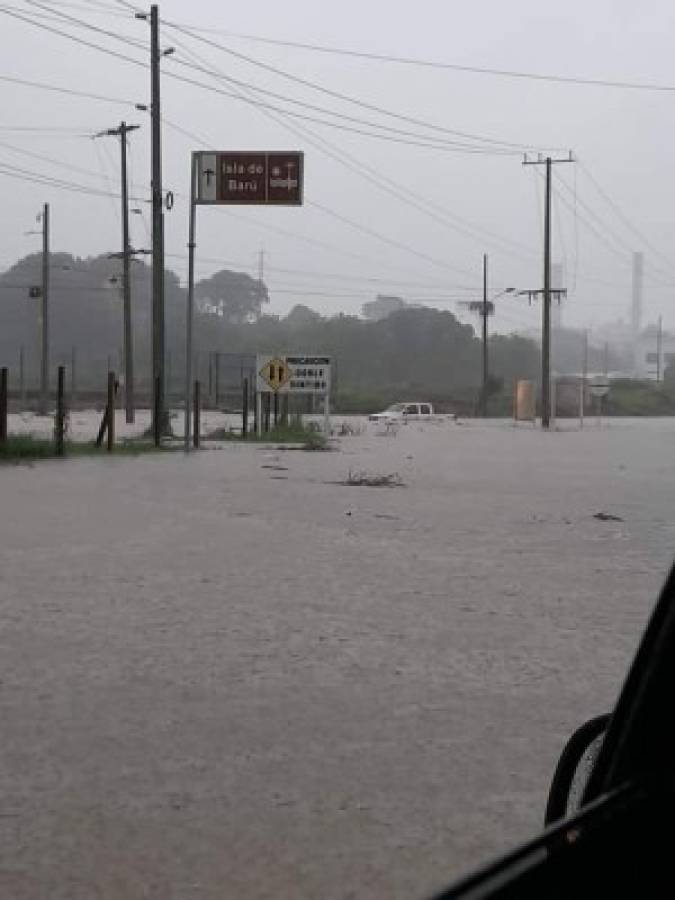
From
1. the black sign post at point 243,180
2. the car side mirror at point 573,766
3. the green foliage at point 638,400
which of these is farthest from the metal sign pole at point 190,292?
the green foliage at point 638,400

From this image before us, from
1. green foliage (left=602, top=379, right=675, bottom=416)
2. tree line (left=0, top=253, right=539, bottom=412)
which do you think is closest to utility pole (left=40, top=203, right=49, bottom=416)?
green foliage (left=602, top=379, right=675, bottom=416)

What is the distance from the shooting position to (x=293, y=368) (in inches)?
1190

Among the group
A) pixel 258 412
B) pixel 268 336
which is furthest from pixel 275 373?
pixel 268 336

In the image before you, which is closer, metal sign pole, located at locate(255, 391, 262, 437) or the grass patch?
the grass patch

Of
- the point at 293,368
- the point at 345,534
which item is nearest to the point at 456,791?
the point at 345,534

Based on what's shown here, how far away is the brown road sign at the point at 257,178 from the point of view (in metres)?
26.4

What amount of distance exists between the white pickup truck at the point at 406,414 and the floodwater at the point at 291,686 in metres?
40.2

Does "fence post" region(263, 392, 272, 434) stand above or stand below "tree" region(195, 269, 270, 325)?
below

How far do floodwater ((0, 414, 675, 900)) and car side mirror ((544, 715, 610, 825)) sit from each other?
1192 millimetres

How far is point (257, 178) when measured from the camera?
27031mm

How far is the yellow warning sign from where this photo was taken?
2941 cm

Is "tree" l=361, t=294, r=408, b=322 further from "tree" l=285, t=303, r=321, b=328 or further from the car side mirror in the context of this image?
the car side mirror

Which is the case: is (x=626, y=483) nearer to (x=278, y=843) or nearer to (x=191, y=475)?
(x=191, y=475)

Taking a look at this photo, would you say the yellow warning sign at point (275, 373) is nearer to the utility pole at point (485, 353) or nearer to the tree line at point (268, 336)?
the utility pole at point (485, 353)
